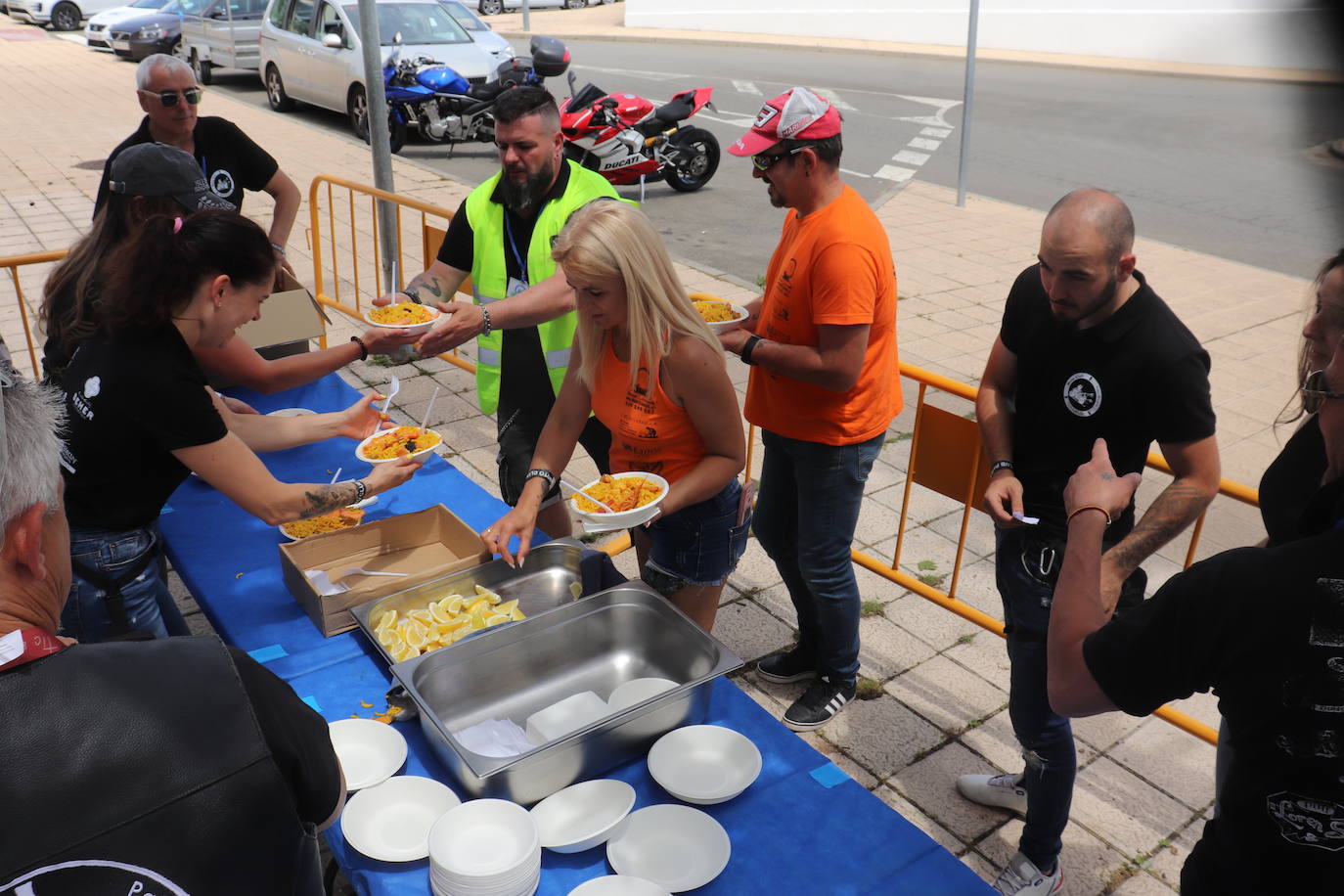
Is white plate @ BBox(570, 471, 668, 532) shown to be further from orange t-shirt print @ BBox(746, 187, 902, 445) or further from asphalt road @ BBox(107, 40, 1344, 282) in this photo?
asphalt road @ BBox(107, 40, 1344, 282)

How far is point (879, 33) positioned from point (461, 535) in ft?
93.7

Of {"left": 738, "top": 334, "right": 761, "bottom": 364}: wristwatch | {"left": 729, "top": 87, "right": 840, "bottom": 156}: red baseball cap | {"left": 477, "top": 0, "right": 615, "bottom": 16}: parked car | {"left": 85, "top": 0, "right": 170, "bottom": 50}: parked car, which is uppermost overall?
{"left": 477, "top": 0, "right": 615, "bottom": 16}: parked car

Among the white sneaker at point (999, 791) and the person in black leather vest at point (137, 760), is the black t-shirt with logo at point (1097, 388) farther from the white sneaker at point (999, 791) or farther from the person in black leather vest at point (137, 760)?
the person in black leather vest at point (137, 760)

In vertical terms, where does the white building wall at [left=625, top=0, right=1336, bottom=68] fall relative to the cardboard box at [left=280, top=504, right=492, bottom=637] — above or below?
above

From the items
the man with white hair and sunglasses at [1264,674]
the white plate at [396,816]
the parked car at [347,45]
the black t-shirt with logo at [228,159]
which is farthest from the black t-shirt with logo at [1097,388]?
the parked car at [347,45]

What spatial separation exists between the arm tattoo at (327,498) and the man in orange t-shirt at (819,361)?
140 cm

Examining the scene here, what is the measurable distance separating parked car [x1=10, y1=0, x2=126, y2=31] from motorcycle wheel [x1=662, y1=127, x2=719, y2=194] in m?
24.9

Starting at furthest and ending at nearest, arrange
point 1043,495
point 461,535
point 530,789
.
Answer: point 461,535
point 1043,495
point 530,789

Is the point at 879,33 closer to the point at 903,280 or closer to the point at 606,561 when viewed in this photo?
the point at 903,280

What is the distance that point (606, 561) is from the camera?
324 centimetres

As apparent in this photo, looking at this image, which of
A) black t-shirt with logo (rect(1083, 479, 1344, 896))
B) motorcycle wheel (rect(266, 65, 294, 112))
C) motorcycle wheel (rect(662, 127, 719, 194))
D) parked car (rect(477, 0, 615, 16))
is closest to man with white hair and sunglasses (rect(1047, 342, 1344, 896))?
black t-shirt with logo (rect(1083, 479, 1344, 896))

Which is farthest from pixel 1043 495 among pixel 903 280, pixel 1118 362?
pixel 903 280

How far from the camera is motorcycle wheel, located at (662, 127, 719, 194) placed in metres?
12.5

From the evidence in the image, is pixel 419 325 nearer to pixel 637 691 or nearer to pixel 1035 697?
pixel 637 691
